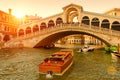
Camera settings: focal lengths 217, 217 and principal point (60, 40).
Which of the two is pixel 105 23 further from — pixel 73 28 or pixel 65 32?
pixel 65 32

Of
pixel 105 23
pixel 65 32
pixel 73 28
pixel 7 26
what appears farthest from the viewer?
pixel 7 26

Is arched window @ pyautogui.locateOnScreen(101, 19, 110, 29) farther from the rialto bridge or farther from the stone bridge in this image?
the stone bridge

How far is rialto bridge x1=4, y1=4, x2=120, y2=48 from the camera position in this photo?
39438mm

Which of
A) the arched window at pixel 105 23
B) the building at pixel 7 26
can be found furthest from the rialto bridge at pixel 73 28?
the building at pixel 7 26

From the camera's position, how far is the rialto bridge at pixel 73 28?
39438 millimetres

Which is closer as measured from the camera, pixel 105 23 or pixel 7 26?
pixel 105 23

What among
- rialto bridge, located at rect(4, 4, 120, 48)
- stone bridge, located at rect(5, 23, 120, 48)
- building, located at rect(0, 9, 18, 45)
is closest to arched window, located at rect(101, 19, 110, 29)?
rialto bridge, located at rect(4, 4, 120, 48)

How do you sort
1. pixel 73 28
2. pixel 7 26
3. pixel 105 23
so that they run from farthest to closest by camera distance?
pixel 7 26 → pixel 105 23 → pixel 73 28

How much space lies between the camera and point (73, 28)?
41.6 m

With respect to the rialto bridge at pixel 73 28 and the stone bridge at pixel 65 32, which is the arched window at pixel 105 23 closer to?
the rialto bridge at pixel 73 28

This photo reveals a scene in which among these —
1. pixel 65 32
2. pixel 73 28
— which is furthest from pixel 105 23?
pixel 65 32

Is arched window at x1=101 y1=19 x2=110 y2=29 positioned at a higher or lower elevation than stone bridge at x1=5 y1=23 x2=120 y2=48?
higher

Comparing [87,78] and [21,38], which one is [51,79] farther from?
[21,38]

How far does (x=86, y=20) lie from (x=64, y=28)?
20.1 feet
